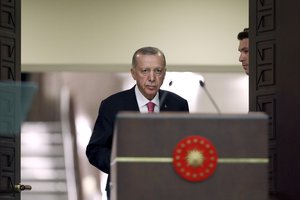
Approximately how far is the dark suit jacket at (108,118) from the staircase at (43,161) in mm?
5226

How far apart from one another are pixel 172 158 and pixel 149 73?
1857 millimetres

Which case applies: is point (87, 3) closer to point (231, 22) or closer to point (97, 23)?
point (97, 23)

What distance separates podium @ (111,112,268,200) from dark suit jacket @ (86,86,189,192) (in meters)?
1.38

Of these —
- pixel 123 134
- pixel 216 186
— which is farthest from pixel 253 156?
pixel 123 134

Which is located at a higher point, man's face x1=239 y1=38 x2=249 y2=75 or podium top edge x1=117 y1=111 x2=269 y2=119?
man's face x1=239 y1=38 x2=249 y2=75

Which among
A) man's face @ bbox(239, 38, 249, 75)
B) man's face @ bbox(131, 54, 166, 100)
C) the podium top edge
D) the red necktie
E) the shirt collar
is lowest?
the podium top edge

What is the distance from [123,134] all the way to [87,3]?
6771 millimetres

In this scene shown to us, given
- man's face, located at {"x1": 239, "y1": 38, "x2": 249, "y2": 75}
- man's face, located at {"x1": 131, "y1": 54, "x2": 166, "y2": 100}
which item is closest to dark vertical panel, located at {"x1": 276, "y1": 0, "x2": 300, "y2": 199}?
man's face, located at {"x1": 131, "y1": 54, "x2": 166, "y2": 100}

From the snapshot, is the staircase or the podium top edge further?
the staircase

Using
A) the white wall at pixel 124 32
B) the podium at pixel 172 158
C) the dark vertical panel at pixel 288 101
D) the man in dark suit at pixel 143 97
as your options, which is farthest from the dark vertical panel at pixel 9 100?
the white wall at pixel 124 32

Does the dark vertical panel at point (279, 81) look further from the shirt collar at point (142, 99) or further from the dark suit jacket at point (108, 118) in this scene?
the shirt collar at point (142, 99)

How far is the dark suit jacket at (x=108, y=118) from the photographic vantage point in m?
4.89

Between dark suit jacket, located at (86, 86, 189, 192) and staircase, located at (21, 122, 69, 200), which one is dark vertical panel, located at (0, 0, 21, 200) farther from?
staircase, located at (21, 122, 69, 200)

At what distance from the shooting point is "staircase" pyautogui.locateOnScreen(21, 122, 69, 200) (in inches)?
407
